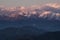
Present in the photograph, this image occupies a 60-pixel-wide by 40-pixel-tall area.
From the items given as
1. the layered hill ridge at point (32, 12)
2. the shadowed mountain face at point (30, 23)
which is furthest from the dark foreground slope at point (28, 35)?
the layered hill ridge at point (32, 12)

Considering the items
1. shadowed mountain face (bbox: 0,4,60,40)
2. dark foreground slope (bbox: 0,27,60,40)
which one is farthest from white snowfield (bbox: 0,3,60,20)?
dark foreground slope (bbox: 0,27,60,40)

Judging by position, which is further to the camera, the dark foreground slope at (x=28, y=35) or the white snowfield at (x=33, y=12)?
the white snowfield at (x=33, y=12)

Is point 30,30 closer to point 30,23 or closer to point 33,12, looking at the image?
point 30,23

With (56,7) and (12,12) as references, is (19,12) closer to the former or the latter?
(12,12)

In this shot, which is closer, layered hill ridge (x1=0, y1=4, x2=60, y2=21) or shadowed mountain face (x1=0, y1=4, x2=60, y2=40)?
shadowed mountain face (x1=0, y1=4, x2=60, y2=40)

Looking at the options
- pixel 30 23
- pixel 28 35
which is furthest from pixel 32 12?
pixel 28 35

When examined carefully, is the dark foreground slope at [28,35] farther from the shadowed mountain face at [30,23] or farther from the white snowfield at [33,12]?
the white snowfield at [33,12]

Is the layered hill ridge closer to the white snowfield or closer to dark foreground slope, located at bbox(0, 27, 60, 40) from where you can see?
the white snowfield

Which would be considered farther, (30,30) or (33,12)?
(33,12)

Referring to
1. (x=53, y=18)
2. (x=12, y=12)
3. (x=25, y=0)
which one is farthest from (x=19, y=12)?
(x=53, y=18)

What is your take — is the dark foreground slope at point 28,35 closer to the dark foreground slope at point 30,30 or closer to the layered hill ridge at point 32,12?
the dark foreground slope at point 30,30

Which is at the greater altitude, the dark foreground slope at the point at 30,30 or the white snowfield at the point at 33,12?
the white snowfield at the point at 33,12
